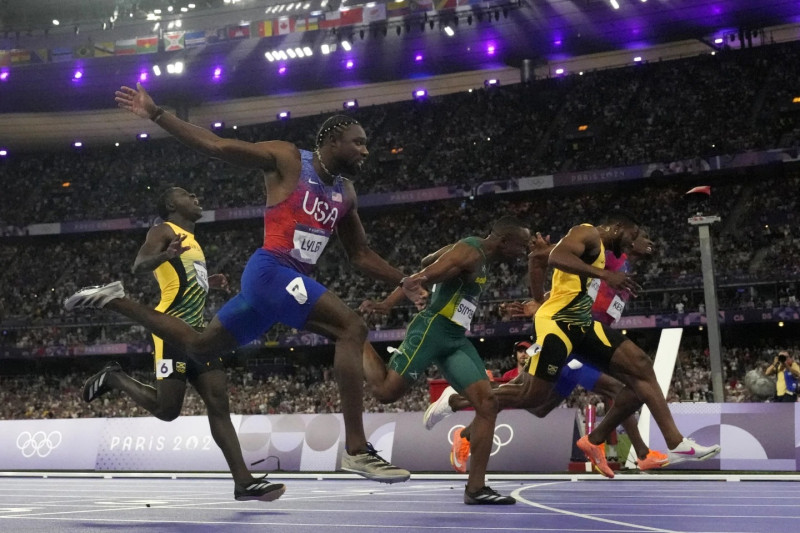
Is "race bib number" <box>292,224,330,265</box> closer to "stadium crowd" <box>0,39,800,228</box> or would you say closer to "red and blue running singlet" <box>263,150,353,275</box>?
"red and blue running singlet" <box>263,150,353,275</box>

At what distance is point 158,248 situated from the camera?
7160 mm

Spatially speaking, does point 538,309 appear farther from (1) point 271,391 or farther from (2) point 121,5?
(2) point 121,5

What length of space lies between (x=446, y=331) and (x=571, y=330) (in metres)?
1.47

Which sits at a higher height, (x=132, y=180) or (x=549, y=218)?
(x=132, y=180)

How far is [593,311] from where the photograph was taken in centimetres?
892

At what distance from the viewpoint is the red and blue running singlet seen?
559 centimetres

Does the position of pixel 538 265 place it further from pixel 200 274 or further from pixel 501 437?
pixel 501 437

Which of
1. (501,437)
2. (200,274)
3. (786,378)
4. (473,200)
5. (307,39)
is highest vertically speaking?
(307,39)

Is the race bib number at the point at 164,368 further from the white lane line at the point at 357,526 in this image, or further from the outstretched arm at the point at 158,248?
the white lane line at the point at 357,526

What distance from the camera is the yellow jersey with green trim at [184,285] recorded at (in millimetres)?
7352

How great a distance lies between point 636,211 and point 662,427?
2879 centimetres

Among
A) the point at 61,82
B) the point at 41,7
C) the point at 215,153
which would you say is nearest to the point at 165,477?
the point at 215,153

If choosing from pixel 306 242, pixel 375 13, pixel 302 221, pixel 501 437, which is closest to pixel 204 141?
pixel 302 221

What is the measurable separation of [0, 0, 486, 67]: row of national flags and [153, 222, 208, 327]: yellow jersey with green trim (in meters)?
30.1
